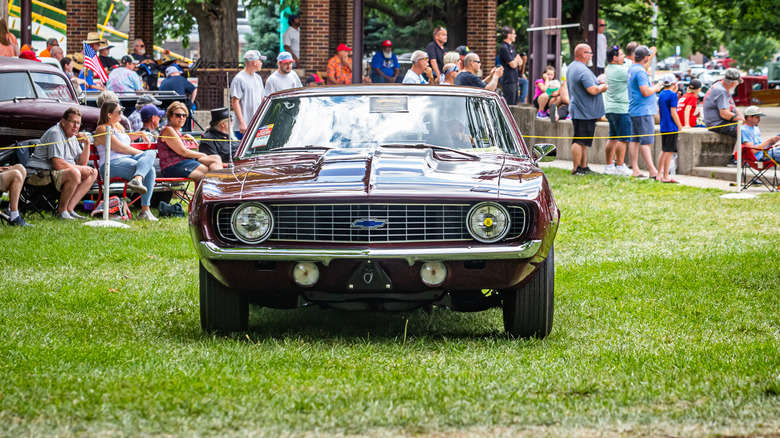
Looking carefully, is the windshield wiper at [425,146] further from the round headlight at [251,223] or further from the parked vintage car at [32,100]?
the parked vintage car at [32,100]

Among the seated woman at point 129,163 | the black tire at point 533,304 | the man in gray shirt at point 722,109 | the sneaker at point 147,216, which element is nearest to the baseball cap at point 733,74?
the man in gray shirt at point 722,109

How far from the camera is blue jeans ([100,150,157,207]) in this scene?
41.5 ft

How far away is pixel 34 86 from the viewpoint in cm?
1595

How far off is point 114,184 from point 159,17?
31.2m

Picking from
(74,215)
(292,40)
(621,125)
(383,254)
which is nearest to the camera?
(383,254)

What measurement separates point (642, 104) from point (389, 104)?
10.1 m

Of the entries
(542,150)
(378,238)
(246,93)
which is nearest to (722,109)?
(246,93)

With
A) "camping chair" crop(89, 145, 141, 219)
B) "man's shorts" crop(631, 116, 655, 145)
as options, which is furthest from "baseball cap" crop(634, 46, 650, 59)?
"camping chair" crop(89, 145, 141, 219)

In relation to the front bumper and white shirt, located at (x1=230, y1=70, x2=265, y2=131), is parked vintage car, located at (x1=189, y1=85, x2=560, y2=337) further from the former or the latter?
white shirt, located at (x1=230, y1=70, x2=265, y2=131)

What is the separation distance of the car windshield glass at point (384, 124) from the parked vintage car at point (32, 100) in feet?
28.6

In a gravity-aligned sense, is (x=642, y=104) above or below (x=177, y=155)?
above

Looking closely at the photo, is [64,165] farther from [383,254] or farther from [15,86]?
[383,254]

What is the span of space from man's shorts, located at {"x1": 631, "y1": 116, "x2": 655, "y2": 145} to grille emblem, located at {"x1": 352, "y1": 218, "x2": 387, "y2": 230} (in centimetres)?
1132

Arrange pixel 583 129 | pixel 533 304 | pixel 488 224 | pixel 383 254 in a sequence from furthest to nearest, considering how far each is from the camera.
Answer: pixel 583 129, pixel 533 304, pixel 488 224, pixel 383 254
